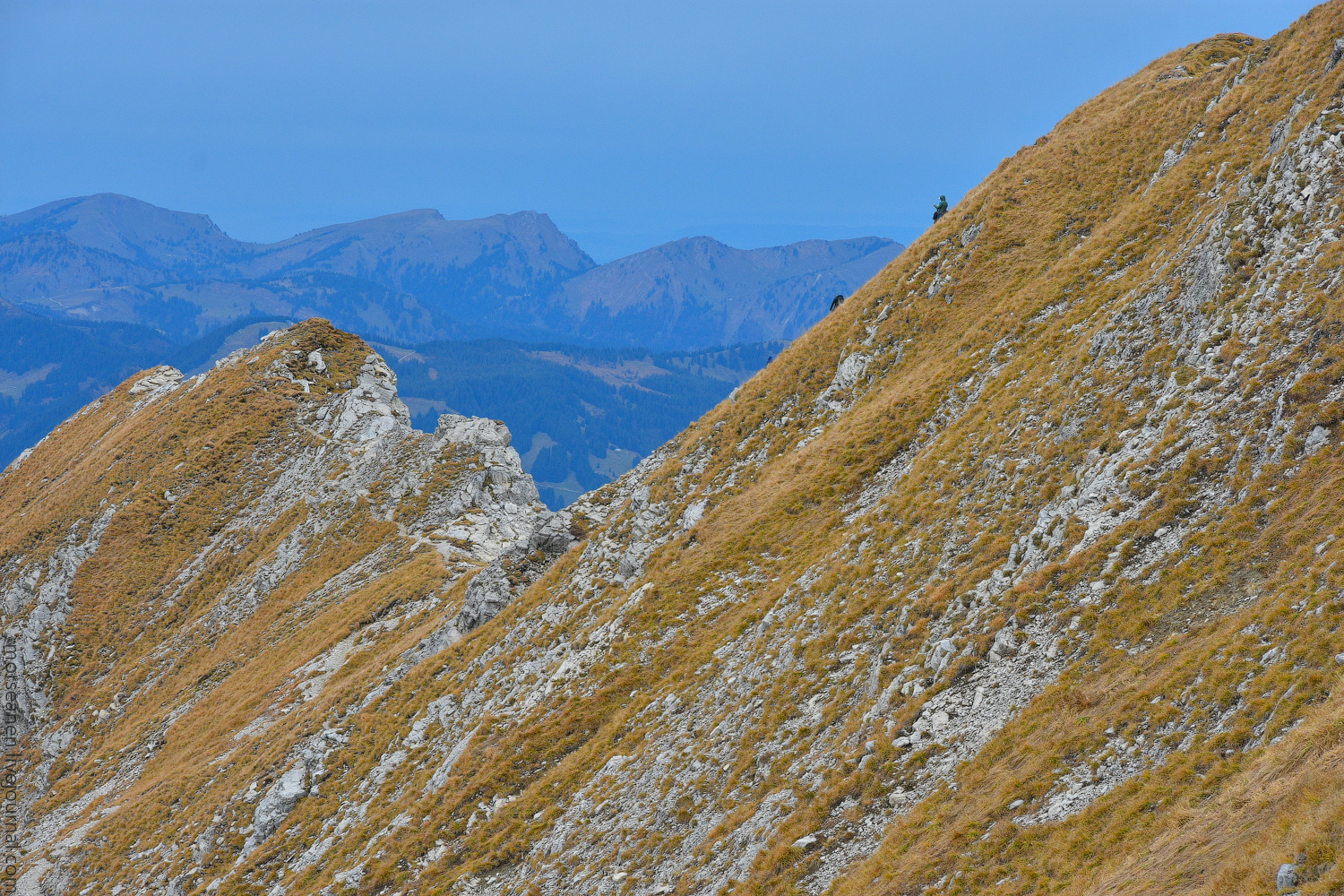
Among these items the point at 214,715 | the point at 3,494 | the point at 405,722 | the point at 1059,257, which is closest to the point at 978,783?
the point at 405,722

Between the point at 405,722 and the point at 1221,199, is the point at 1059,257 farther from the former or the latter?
the point at 405,722

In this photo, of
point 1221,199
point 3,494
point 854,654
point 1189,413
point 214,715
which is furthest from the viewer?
point 3,494

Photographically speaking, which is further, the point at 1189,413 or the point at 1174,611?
the point at 1189,413

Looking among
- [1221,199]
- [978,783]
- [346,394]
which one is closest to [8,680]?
[346,394]

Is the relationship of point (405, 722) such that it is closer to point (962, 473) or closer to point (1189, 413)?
point (962, 473)

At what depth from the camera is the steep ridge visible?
16266 millimetres

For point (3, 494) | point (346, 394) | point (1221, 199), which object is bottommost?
point (1221, 199)

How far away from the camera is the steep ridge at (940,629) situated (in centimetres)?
1627

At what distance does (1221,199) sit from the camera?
1259 inches

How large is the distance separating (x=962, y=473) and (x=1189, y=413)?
815 cm

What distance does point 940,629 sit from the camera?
2348 cm

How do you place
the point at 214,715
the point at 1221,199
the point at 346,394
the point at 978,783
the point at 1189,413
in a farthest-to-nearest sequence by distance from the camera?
the point at 346,394 < the point at 214,715 < the point at 1221,199 < the point at 1189,413 < the point at 978,783

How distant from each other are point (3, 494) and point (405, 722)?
104061 millimetres

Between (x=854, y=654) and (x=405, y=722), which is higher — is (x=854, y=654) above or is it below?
below
